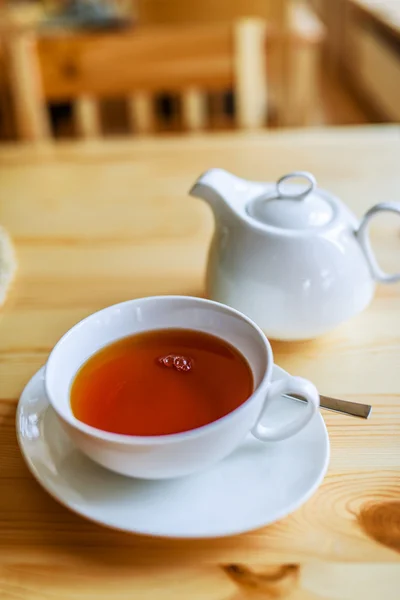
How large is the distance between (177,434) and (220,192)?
0.88 ft

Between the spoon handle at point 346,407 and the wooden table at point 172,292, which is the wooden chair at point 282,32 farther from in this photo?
the spoon handle at point 346,407

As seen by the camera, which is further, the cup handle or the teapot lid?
the teapot lid

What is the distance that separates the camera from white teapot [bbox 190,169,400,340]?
0.54 m

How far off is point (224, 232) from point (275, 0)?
2562mm

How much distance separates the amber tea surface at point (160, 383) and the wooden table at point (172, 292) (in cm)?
7

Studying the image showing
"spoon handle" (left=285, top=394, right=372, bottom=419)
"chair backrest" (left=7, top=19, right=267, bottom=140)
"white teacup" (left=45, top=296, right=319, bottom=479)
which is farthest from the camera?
"chair backrest" (left=7, top=19, right=267, bottom=140)

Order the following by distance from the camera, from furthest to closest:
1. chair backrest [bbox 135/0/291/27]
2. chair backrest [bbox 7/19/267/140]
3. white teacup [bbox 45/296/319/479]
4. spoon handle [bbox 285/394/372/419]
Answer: chair backrest [bbox 135/0/291/27] → chair backrest [bbox 7/19/267/140] → spoon handle [bbox 285/394/372/419] → white teacup [bbox 45/296/319/479]

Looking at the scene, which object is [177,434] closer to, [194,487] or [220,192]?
[194,487]

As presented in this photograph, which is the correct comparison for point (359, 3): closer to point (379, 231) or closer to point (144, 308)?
point (379, 231)

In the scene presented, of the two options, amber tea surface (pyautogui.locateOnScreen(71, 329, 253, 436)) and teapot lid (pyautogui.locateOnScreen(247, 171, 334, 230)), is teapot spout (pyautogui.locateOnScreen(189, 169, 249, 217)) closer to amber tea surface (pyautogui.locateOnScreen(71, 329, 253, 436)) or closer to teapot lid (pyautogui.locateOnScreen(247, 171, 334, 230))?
teapot lid (pyautogui.locateOnScreen(247, 171, 334, 230))

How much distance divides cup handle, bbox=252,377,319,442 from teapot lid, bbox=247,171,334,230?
185 millimetres

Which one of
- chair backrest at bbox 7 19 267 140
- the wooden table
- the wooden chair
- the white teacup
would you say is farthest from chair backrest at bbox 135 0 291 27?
the white teacup

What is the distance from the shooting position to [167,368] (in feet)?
1.52

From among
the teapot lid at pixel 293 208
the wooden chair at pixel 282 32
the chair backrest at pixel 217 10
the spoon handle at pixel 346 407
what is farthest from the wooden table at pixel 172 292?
the chair backrest at pixel 217 10
